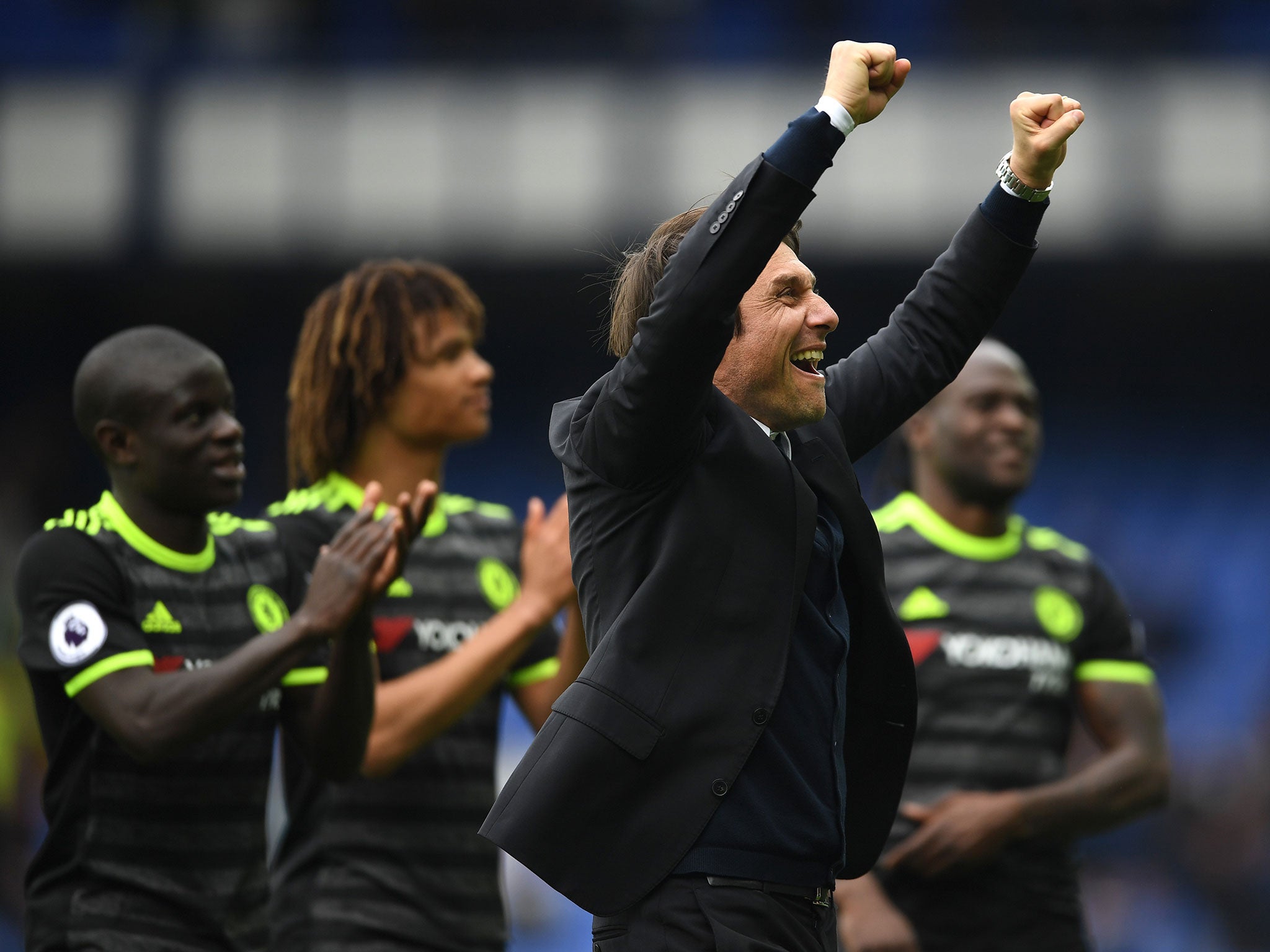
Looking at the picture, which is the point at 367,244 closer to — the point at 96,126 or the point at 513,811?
the point at 96,126

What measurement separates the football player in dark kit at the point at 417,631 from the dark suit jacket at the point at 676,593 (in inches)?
50.3

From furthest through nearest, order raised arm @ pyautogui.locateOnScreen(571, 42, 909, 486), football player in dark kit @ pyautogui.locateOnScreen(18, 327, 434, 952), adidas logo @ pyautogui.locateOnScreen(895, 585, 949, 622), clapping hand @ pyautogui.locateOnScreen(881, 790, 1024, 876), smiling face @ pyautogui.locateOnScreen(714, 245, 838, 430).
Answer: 1. adidas logo @ pyautogui.locateOnScreen(895, 585, 949, 622)
2. clapping hand @ pyautogui.locateOnScreen(881, 790, 1024, 876)
3. football player in dark kit @ pyautogui.locateOnScreen(18, 327, 434, 952)
4. smiling face @ pyautogui.locateOnScreen(714, 245, 838, 430)
5. raised arm @ pyautogui.locateOnScreen(571, 42, 909, 486)

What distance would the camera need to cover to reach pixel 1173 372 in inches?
600

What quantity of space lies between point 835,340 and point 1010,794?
10.3 meters

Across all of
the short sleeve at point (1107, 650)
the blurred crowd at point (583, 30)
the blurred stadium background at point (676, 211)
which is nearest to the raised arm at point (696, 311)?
the short sleeve at point (1107, 650)

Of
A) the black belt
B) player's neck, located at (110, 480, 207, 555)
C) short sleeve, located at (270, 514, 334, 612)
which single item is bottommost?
short sleeve, located at (270, 514, 334, 612)

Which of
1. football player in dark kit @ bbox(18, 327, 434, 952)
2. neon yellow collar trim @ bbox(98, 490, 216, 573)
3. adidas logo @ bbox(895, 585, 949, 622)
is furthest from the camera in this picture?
adidas logo @ bbox(895, 585, 949, 622)

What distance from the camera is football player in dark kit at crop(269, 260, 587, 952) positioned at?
13.6ft

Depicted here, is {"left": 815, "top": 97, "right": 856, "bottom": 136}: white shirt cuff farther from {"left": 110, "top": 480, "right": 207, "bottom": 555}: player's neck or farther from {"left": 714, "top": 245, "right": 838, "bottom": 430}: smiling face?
{"left": 110, "top": 480, "right": 207, "bottom": 555}: player's neck

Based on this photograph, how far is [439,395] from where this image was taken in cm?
462

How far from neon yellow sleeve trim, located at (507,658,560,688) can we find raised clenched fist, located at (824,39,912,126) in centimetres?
213

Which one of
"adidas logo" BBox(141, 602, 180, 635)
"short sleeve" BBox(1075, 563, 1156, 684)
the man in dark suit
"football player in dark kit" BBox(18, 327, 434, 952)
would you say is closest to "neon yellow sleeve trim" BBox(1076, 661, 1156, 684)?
"short sleeve" BBox(1075, 563, 1156, 684)

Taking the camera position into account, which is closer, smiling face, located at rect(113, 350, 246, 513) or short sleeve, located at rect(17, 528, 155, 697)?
short sleeve, located at rect(17, 528, 155, 697)

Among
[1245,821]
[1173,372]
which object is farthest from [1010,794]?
[1173,372]
